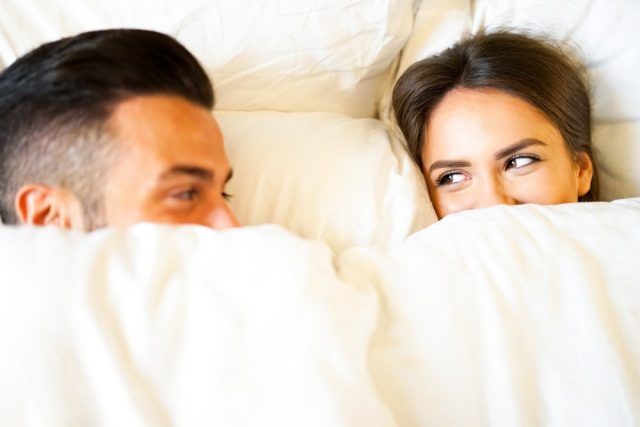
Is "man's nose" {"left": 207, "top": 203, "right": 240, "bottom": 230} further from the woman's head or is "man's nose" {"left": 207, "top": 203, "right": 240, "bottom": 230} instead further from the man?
the woman's head

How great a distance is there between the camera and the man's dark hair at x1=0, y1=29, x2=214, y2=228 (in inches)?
27.5

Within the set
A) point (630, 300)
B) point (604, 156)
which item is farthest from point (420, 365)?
point (604, 156)

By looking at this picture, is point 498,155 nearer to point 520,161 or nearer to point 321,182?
point 520,161

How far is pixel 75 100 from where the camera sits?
71 centimetres

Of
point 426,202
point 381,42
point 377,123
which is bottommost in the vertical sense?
point 426,202

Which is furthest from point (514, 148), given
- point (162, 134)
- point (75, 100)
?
point (75, 100)

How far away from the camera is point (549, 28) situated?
113 centimetres

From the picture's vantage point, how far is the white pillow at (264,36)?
0.97m

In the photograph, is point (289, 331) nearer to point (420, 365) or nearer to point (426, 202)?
point (420, 365)

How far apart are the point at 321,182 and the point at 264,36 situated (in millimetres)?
307

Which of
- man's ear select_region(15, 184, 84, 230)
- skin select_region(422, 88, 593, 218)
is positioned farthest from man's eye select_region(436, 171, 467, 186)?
man's ear select_region(15, 184, 84, 230)

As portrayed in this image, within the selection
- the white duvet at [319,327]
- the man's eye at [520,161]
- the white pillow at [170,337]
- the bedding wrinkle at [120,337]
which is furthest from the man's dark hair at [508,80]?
the bedding wrinkle at [120,337]

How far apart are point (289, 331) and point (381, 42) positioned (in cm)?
72

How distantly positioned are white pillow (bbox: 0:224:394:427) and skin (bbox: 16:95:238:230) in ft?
0.25
